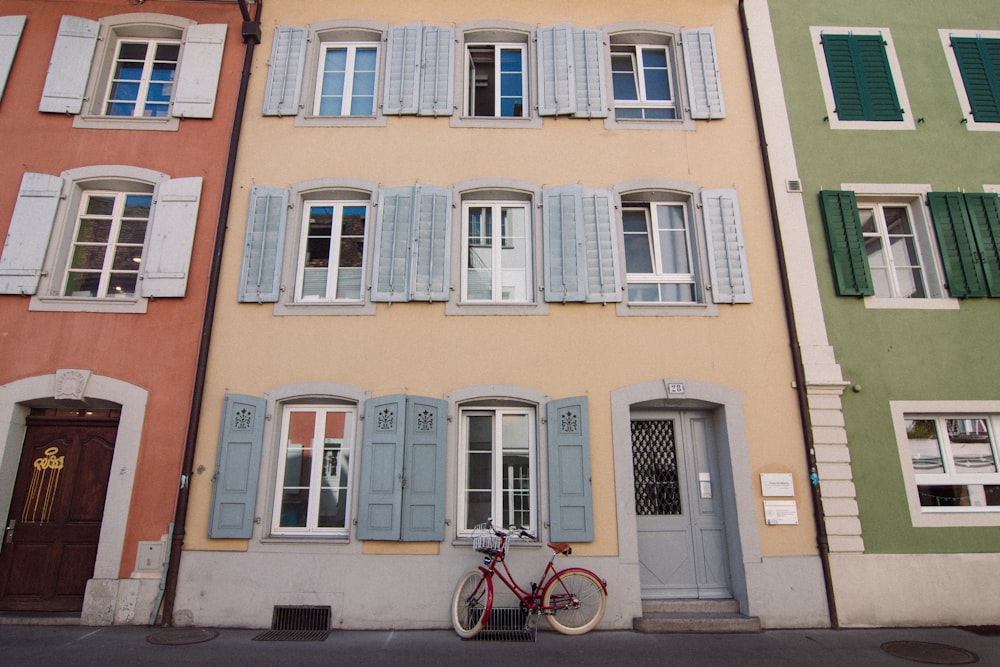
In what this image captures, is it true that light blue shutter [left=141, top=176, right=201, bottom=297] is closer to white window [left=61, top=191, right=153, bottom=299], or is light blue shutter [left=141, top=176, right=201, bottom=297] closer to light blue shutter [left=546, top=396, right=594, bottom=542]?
white window [left=61, top=191, right=153, bottom=299]

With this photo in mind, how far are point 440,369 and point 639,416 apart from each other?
2715 mm

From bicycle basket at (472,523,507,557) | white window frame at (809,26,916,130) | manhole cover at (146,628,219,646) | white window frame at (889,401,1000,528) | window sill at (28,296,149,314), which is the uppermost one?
white window frame at (809,26,916,130)

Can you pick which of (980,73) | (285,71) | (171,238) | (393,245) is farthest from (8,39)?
(980,73)

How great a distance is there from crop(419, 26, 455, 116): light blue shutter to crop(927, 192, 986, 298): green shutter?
282 inches

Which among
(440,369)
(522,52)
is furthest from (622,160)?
(440,369)

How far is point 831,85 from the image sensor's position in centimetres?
838

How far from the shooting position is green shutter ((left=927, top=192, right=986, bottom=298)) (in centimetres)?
748

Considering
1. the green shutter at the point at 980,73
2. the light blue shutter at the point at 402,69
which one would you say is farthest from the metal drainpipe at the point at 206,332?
the green shutter at the point at 980,73

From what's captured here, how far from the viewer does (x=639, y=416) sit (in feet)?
23.9

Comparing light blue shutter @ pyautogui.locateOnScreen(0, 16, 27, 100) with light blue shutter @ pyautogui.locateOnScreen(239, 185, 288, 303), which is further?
light blue shutter @ pyautogui.locateOnScreen(0, 16, 27, 100)

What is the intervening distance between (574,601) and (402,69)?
7.64m

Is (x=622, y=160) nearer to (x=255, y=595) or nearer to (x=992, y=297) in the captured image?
(x=992, y=297)

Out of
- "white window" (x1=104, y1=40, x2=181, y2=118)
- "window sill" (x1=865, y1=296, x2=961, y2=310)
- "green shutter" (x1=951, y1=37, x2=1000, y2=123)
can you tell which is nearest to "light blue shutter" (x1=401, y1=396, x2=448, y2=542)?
"window sill" (x1=865, y1=296, x2=961, y2=310)

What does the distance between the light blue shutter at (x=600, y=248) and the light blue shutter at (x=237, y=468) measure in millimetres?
4604
